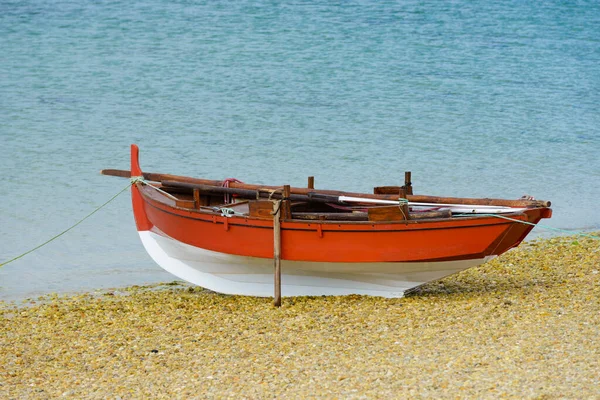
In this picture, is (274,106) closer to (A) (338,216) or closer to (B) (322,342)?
(A) (338,216)

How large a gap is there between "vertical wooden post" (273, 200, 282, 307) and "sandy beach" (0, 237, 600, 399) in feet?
0.48

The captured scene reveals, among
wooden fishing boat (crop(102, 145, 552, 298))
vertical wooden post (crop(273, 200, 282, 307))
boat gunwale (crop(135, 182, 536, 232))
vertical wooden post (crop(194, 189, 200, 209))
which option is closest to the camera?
boat gunwale (crop(135, 182, 536, 232))

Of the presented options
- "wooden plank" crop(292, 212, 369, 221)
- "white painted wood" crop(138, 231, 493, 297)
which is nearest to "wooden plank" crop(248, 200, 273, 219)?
"wooden plank" crop(292, 212, 369, 221)

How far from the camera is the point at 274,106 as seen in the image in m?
24.9

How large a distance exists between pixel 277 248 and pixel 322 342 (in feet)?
5.25

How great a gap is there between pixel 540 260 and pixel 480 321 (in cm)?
321

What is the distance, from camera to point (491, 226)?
392 inches

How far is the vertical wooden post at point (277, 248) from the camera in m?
10.4

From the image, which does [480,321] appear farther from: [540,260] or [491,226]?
[540,260]

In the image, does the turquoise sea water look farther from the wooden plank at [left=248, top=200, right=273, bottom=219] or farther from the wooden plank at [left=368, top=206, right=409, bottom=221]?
the wooden plank at [left=368, top=206, right=409, bottom=221]

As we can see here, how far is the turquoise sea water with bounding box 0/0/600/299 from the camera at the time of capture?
16.9 metres

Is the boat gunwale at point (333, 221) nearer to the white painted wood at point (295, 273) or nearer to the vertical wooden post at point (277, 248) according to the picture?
the vertical wooden post at point (277, 248)

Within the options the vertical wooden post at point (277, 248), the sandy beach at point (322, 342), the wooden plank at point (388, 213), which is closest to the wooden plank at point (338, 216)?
the wooden plank at point (388, 213)

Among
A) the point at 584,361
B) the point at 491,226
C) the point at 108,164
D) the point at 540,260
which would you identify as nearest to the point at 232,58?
the point at 108,164
